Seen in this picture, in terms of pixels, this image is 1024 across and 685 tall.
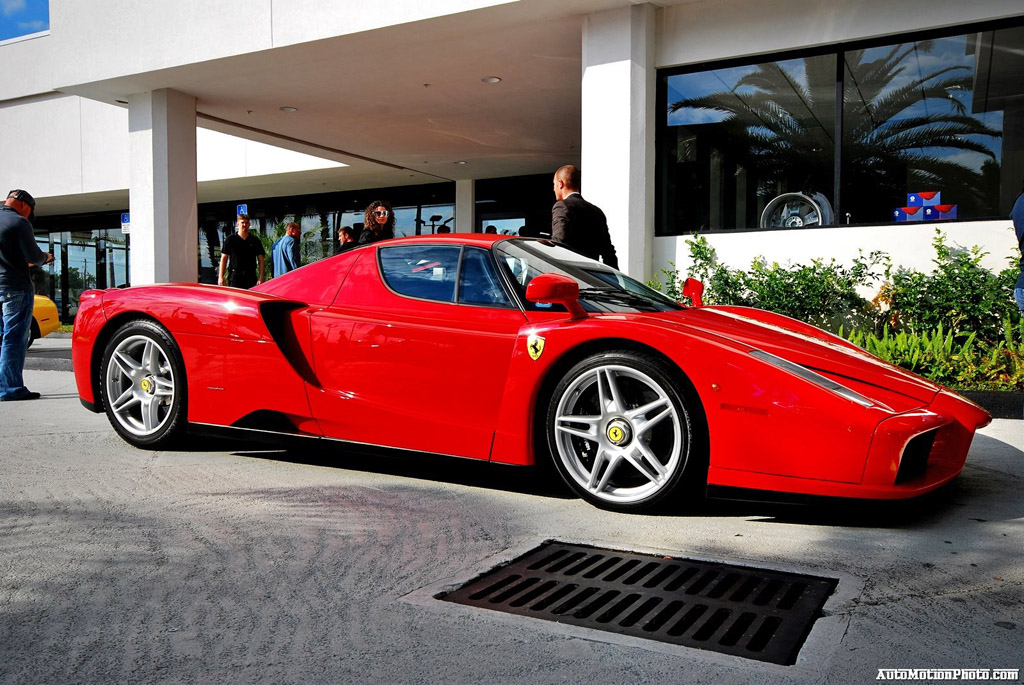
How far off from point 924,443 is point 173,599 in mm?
2668

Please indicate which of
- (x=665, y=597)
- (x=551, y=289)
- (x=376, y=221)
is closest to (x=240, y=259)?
(x=376, y=221)

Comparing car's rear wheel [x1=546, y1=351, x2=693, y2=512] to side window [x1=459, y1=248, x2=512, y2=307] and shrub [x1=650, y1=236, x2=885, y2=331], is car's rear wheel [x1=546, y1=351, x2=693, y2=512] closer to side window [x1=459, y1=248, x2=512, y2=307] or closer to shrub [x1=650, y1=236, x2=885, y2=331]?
side window [x1=459, y1=248, x2=512, y2=307]

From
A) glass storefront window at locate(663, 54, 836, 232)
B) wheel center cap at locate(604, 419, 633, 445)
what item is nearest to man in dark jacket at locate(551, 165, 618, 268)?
wheel center cap at locate(604, 419, 633, 445)

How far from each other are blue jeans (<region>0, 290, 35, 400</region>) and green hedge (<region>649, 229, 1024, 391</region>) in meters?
5.84

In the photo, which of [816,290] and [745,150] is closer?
[816,290]

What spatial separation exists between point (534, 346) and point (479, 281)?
515 millimetres

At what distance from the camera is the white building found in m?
7.98

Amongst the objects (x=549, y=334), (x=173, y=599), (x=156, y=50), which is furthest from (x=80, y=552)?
(x=156, y=50)

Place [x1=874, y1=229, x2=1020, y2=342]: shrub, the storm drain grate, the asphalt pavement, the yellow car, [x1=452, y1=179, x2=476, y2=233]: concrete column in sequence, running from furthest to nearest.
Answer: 1. [x1=452, y1=179, x2=476, y2=233]: concrete column
2. the yellow car
3. [x1=874, y1=229, x2=1020, y2=342]: shrub
4. the storm drain grate
5. the asphalt pavement

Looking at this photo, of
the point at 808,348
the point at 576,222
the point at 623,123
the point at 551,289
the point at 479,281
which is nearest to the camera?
the point at 551,289

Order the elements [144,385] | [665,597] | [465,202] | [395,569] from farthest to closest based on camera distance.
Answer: [465,202], [144,385], [395,569], [665,597]

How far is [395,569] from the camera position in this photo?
2713mm

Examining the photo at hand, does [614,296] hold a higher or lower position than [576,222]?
lower

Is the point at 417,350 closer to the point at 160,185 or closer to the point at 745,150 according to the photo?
the point at 745,150
